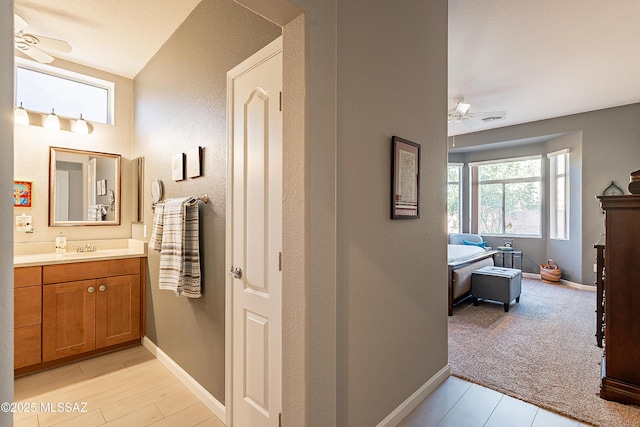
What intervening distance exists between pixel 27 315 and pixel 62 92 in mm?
2236

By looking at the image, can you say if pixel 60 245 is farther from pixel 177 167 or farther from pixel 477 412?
pixel 477 412

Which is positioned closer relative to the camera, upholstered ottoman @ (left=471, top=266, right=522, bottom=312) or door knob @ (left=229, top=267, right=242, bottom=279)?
door knob @ (left=229, top=267, right=242, bottom=279)

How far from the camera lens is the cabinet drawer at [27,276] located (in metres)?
2.45

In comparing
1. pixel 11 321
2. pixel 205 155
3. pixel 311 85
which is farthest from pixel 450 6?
pixel 11 321

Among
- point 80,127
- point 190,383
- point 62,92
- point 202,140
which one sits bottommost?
point 190,383

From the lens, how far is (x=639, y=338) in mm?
2043

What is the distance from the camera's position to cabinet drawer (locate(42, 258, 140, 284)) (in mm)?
2605

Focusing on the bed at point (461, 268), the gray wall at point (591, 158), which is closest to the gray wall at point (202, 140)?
the bed at point (461, 268)

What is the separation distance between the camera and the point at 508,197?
6.96 m

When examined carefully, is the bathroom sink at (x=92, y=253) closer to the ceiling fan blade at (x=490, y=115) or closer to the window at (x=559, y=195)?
the ceiling fan blade at (x=490, y=115)

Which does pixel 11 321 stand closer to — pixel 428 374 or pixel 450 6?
pixel 428 374

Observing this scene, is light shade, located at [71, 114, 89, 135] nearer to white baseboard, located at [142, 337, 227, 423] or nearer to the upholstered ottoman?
white baseboard, located at [142, 337, 227, 423]

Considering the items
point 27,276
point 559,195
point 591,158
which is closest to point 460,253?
point 591,158

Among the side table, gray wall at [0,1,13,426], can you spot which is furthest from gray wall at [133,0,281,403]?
the side table
